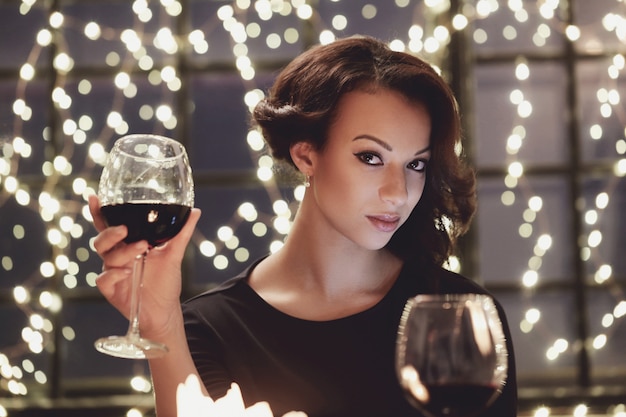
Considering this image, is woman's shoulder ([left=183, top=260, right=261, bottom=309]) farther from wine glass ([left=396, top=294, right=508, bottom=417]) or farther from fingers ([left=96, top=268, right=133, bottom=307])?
wine glass ([left=396, top=294, right=508, bottom=417])

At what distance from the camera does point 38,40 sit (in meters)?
2.87

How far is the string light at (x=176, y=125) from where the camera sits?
2764mm

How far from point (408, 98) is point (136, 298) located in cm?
75

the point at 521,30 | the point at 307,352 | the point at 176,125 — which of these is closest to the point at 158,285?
the point at 307,352

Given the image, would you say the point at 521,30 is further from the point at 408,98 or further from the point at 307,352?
the point at 307,352

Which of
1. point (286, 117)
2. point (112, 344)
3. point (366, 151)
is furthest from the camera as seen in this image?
point (286, 117)

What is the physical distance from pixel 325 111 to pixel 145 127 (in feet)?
4.53

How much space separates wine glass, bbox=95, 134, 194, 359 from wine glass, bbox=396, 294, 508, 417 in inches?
16.5

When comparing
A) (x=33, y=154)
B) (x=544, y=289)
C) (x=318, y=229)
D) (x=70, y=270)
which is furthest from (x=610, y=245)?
(x=33, y=154)

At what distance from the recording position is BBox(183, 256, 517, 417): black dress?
59.9 inches

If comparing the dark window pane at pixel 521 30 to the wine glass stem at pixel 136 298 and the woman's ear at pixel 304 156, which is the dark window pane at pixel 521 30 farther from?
the wine glass stem at pixel 136 298

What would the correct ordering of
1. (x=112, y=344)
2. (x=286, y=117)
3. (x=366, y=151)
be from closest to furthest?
(x=112, y=344)
(x=366, y=151)
(x=286, y=117)

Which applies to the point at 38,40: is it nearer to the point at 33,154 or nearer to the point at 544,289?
the point at 33,154

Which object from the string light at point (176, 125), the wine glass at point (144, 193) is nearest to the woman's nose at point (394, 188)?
the wine glass at point (144, 193)
